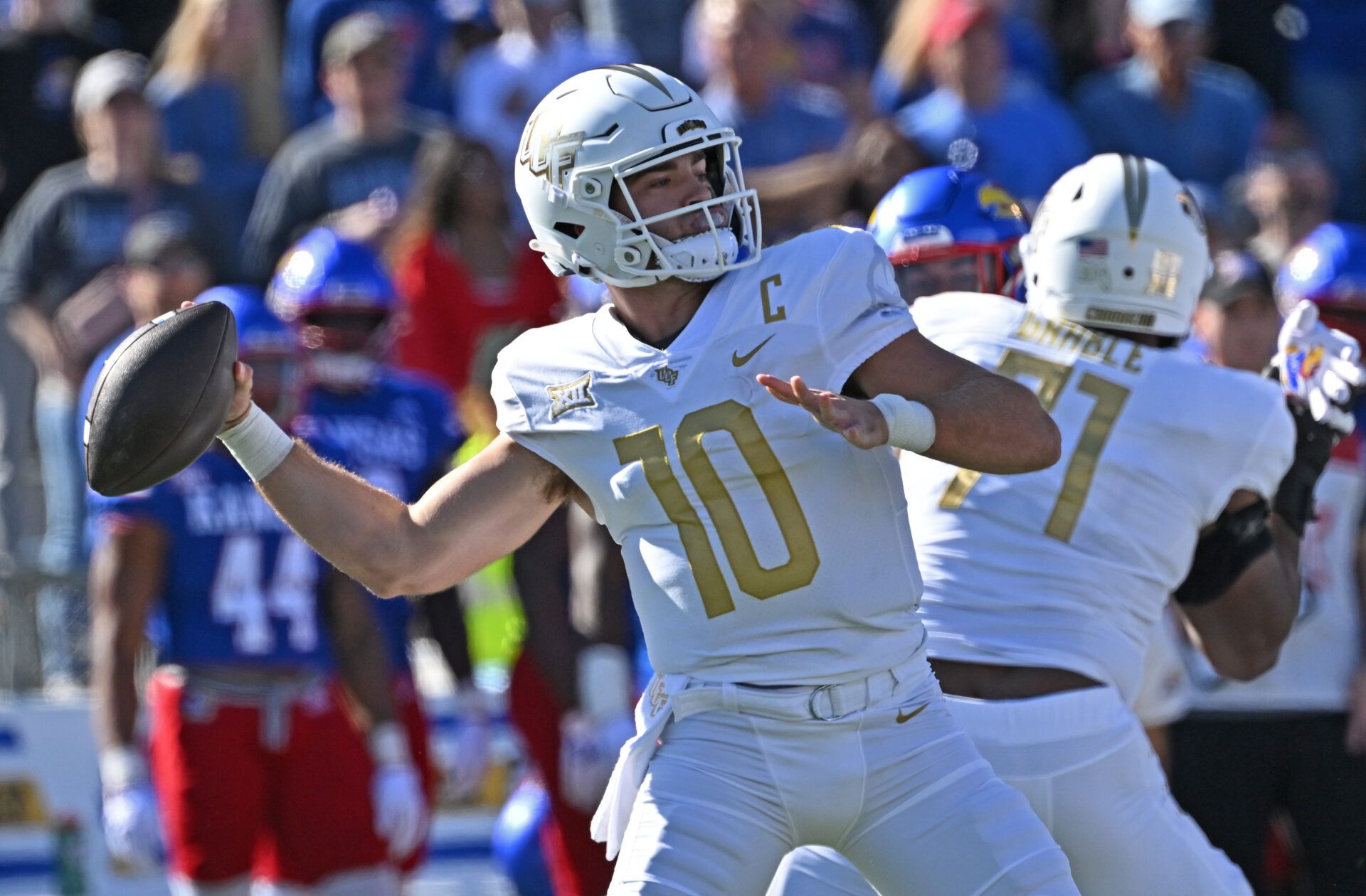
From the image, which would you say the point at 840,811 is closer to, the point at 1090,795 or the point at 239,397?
the point at 1090,795

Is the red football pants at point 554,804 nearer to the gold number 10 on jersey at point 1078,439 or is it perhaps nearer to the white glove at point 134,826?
the white glove at point 134,826

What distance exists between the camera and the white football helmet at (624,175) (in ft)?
10.9

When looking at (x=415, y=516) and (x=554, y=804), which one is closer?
(x=415, y=516)

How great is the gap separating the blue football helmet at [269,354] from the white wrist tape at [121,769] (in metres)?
1.02

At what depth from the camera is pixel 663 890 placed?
123 inches

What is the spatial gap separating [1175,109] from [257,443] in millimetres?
5699

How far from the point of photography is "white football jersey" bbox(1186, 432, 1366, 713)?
5.69 m

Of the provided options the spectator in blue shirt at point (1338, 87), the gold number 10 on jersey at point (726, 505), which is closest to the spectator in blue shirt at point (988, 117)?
the spectator in blue shirt at point (1338, 87)

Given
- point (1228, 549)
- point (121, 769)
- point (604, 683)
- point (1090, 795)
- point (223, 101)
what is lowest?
point (604, 683)

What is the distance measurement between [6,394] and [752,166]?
2.90m

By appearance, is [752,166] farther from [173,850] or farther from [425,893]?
[173,850]

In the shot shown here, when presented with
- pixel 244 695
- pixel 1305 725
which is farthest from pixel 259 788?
pixel 1305 725

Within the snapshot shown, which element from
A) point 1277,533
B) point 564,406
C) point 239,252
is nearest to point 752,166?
point 239,252

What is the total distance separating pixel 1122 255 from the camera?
411cm
